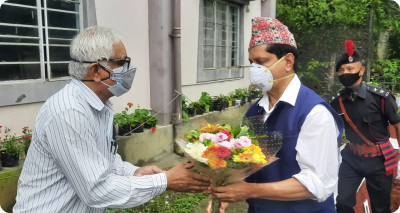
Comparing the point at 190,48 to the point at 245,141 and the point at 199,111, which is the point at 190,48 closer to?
the point at 199,111

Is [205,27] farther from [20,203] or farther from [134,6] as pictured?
[20,203]

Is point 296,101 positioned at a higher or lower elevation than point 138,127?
higher

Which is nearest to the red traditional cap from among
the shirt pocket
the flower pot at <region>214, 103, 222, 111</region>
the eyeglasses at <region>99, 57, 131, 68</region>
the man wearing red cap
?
the man wearing red cap

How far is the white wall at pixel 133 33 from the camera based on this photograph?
5.37 m

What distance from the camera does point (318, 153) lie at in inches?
67.9

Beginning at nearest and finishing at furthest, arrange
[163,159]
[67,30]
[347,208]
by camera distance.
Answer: [347,208]
[67,30]
[163,159]

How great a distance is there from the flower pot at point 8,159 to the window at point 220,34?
504 centimetres

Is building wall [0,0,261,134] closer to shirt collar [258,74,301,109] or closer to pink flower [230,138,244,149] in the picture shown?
pink flower [230,138,244,149]

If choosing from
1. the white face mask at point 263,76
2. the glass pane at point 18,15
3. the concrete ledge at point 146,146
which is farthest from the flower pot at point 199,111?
the white face mask at point 263,76

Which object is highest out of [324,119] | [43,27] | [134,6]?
[134,6]

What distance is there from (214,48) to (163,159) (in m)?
3.40

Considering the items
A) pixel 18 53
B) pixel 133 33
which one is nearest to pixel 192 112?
pixel 133 33

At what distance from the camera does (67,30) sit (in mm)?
4840

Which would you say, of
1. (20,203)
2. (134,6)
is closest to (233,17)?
(134,6)
